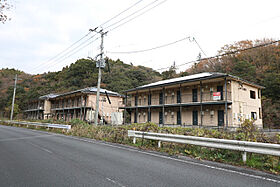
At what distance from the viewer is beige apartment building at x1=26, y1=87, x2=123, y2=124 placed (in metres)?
30.1

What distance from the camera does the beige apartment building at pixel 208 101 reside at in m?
19.8

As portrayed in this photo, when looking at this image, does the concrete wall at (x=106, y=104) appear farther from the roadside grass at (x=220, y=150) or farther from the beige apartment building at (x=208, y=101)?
the roadside grass at (x=220, y=150)

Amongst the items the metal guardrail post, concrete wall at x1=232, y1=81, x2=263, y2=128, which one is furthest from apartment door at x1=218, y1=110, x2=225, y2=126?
the metal guardrail post

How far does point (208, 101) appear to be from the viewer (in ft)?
68.5

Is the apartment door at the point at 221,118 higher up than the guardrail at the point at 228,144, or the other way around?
the apartment door at the point at 221,118

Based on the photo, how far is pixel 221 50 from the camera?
41.4 meters

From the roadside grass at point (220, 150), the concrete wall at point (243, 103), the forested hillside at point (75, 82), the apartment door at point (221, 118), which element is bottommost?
the roadside grass at point (220, 150)

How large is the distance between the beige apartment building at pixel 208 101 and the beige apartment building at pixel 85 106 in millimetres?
7176

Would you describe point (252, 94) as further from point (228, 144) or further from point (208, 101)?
point (228, 144)

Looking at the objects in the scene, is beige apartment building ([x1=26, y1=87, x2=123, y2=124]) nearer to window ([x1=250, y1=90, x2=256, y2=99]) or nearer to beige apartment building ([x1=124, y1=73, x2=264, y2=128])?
beige apartment building ([x1=124, y1=73, x2=264, y2=128])

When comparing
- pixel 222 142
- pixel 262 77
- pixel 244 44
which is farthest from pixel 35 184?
pixel 244 44

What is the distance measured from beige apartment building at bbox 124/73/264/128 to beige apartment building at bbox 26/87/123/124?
7176mm

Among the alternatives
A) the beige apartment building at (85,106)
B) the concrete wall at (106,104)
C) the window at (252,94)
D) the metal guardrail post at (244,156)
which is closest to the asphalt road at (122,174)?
the metal guardrail post at (244,156)

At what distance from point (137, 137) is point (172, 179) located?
545 centimetres
